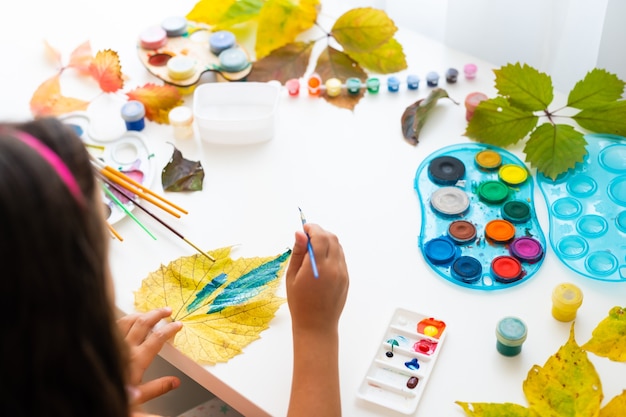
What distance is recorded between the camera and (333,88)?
120cm

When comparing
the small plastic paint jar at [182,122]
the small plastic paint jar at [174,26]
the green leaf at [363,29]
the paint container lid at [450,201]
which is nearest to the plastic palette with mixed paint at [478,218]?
the paint container lid at [450,201]

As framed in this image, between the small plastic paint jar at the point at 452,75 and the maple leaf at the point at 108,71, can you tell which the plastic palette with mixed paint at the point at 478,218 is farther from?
the maple leaf at the point at 108,71

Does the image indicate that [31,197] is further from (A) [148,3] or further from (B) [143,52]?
(A) [148,3]

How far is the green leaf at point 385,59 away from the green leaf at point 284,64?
0.26 ft

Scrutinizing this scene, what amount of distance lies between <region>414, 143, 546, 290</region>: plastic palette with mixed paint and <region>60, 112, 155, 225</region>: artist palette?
0.39m

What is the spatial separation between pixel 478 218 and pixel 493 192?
44 mm

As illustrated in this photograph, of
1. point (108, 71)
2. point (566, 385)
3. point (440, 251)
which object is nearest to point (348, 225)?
point (440, 251)

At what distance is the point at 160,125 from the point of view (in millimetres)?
1197

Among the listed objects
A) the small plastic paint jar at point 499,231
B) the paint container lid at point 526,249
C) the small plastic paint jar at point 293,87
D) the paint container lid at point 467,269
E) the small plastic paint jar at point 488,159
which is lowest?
the paint container lid at point 467,269

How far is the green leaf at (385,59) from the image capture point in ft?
4.07

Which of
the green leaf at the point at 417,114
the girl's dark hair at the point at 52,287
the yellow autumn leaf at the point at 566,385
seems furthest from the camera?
the green leaf at the point at 417,114

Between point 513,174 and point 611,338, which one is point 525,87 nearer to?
point 513,174

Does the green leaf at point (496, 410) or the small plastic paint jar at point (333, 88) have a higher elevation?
the small plastic paint jar at point (333, 88)

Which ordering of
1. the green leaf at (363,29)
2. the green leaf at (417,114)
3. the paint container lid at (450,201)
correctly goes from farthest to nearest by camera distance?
1. the green leaf at (363,29)
2. the green leaf at (417,114)
3. the paint container lid at (450,201)
